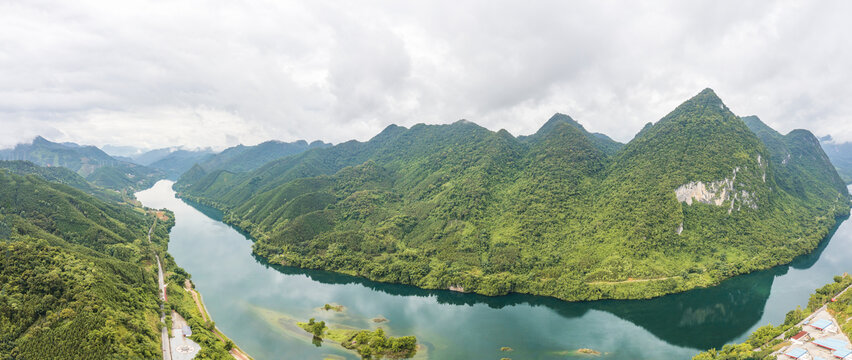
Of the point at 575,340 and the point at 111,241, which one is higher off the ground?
the point at 111,241

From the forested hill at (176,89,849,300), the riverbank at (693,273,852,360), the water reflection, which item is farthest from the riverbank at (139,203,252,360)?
the riverbank at (693,273,852,360)

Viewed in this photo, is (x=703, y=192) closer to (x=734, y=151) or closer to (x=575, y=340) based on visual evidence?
(x=734, y=151)

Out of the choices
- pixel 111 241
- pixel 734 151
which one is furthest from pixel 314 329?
pixel 734 151

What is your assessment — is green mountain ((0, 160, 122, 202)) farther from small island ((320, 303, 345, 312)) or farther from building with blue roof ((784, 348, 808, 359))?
building with blue roof ((784, 348, 808, 359))

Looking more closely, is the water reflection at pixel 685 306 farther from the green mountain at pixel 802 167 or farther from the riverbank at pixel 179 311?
the green mountain at pixel 802 167

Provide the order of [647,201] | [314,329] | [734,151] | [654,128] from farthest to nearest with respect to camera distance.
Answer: [654,128] → [734,151] → [647,201] → [314,329]

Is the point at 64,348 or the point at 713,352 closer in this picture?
the point at 64,348

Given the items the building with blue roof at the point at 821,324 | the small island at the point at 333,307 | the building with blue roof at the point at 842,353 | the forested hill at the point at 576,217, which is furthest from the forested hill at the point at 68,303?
the building with blue roof at the point at 821,324
